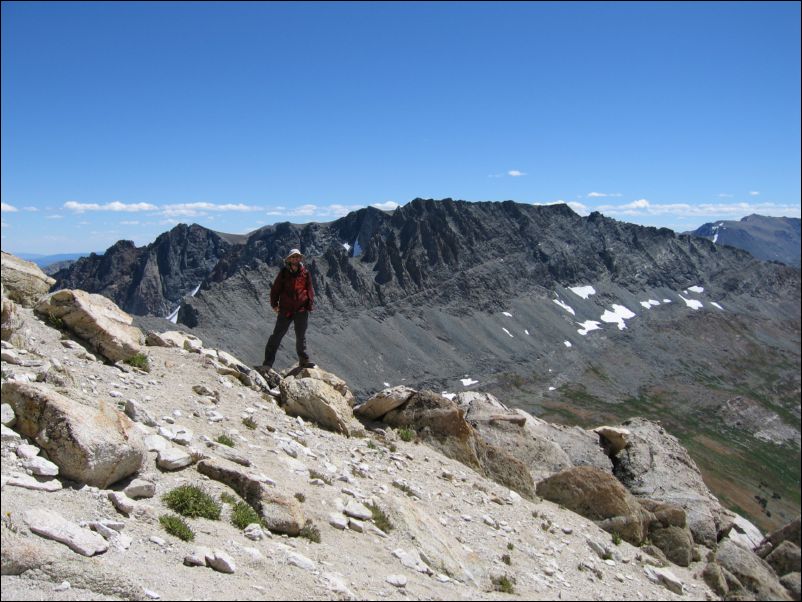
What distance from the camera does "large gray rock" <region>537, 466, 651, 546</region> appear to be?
62.5ft

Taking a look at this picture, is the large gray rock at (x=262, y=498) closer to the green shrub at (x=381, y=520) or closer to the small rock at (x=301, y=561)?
the small rock at (x=301, y=561)

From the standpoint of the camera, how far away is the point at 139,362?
52.4ft

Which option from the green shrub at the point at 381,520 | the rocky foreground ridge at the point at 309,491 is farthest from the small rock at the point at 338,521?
the green shrub at the point at 381,520

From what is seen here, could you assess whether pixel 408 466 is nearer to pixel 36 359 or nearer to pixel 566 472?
pixel 566 472

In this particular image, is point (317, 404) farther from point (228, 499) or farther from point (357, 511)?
point (228, 499)

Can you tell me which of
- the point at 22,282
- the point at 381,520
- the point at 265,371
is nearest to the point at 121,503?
the point at 381,520

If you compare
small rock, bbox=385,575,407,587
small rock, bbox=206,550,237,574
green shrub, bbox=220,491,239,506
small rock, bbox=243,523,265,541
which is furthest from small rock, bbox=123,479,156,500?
small rock, bbox=385,575,407,587

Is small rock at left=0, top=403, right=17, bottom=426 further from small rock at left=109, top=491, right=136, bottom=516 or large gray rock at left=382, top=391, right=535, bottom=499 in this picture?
large gray rock at left=382, top=391, right=535, bottom=499

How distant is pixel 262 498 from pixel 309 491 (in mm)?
1758

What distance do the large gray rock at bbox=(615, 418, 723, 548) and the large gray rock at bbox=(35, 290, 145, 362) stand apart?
19776 mm

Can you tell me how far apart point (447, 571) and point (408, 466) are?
5644 mm

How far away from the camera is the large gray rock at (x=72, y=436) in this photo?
910cm

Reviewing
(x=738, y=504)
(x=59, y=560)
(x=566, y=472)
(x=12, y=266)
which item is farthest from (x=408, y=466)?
(x=738, y=504)

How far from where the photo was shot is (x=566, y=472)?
2023cm
